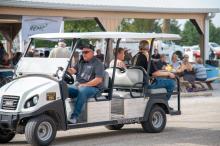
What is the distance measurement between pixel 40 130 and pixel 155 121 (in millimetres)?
2781

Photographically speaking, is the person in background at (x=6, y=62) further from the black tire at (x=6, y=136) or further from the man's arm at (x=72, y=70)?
the black tire at (x=6, y=136)

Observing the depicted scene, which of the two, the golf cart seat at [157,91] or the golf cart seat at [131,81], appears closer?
the golf cart seat at [131,81]

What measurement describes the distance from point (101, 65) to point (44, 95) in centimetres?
150

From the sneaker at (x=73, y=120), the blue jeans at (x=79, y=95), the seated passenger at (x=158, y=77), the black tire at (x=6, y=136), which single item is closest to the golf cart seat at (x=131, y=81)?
the seated passenger at (x=158, y=77)

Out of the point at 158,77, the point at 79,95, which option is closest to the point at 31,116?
the point at 79,95

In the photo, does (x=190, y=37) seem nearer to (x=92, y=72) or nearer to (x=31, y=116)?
(x=92, y=72)

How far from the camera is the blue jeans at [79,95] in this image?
10336 millimetres

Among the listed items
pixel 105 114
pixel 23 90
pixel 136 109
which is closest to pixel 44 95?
pixel 23 90

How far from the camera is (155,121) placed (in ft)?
38.9

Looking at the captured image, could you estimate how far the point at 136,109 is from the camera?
37.7ft

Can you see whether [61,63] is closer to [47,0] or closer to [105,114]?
[105,114]

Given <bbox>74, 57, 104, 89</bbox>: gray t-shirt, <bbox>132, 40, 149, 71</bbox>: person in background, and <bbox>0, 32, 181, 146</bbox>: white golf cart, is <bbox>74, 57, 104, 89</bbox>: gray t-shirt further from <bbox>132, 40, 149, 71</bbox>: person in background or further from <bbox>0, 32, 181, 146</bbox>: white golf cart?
<bbox>132, 40, 149, 71</bbox>: person in background

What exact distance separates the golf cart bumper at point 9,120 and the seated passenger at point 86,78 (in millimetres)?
1046

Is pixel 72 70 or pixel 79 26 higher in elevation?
pixel 79 26
